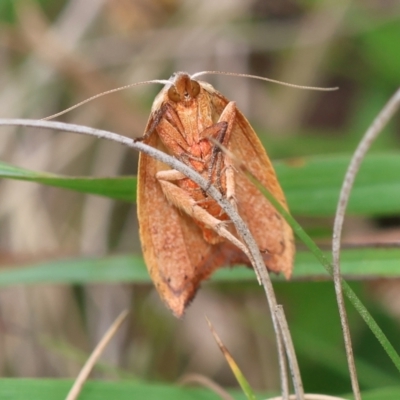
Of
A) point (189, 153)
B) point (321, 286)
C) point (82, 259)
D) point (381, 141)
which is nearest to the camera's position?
point (189, 153)

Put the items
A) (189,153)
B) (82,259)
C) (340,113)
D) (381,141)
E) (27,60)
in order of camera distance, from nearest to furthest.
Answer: (189,153) < (82,259) < (381,141) < (27,60) < (340,113)

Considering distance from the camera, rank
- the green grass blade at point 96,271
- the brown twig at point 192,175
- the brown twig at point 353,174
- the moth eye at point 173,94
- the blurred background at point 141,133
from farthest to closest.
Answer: the blurred background at point 141,133 → the green grass blade at point 96,271 → the moth eye at point 173,94 → the brown twig at point 192,175 → the brown twig at point 353,174

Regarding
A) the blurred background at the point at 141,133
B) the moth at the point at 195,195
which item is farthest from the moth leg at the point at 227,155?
the blurred background at the point at 141,133

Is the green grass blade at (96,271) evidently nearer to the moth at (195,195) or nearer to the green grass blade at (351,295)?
the moth at (195,195)

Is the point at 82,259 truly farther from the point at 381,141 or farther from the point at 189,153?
the point at 381,141

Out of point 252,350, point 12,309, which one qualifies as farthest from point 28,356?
point 252,350

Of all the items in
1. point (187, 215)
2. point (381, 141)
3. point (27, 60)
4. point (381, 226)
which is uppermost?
point (27, 60)
